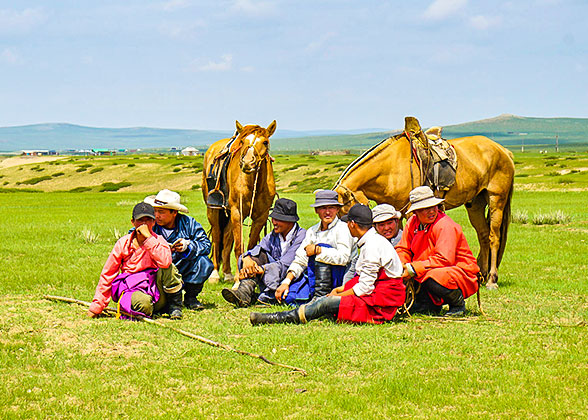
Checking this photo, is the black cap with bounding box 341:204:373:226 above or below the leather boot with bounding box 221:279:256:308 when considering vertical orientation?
above

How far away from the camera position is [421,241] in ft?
26.9

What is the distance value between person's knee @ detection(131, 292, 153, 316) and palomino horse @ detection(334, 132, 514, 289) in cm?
321

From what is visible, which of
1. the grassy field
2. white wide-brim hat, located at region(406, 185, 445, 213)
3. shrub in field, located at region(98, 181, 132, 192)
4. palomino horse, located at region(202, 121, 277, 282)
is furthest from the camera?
shrub in field, located at region(98, 181, 132, 192)

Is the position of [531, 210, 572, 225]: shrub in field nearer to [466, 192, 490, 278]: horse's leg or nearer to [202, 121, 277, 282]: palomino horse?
[466, 192, 490, 278]: horse's leg

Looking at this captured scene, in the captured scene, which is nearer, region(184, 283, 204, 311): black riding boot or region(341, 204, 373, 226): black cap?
region(341, 204, 373, 226): black cap

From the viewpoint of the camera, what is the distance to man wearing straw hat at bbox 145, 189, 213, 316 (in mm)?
8609

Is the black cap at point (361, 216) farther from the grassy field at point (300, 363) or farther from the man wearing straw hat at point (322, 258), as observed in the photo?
the grassy field at point (300, 363)

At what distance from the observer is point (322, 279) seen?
857cm

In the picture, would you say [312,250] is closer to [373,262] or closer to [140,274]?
[373,262]

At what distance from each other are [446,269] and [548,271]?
5.59 metres

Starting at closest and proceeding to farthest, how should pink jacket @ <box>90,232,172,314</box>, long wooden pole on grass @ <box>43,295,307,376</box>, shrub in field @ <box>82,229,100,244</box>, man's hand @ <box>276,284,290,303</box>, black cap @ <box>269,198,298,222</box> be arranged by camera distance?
long wooden pole on grass @ <box>43,295,307,376</box> < pink jacket @ <box>90,232,172,314</box> < man's hand @ <box>276,284,290,303</box> < black cap @ <box>269,198,298,222</box> < shrub in field @ <box>82,229,100,244</box>

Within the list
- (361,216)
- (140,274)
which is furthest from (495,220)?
(140,274)

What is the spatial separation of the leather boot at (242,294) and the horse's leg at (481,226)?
15.6 feet

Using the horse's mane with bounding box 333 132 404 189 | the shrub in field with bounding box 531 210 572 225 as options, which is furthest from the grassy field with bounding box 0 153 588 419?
the shrub in field with bounding box 531 210 572 225
